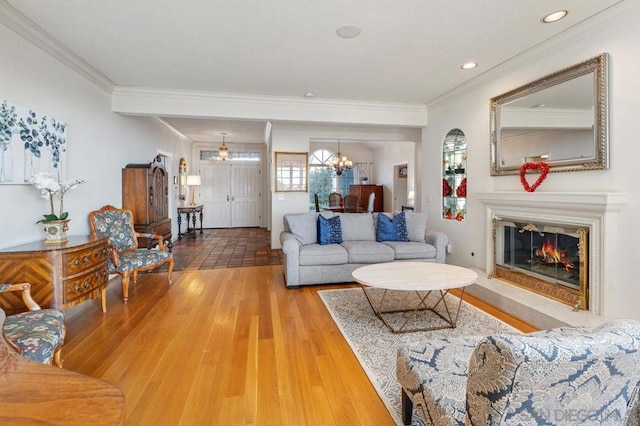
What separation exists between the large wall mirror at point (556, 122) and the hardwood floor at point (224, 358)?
1.67m

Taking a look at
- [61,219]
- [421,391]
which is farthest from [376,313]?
[61,219]

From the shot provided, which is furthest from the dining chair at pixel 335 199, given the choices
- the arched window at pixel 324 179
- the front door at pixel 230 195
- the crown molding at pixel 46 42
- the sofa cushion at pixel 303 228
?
the crown molding at pixel 46 42

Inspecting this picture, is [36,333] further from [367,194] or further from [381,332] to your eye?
[367,194]

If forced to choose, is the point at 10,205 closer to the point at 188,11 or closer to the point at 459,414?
the point at 188,11

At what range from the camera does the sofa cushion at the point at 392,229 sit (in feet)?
15.1

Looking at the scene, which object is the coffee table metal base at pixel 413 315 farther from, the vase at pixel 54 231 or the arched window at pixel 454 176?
the vase at pixel 54 231

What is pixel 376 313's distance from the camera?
3.09 meters

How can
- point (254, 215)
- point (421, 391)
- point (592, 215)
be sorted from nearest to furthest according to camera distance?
point (421, 391), point (592, 215), point (254, 215)

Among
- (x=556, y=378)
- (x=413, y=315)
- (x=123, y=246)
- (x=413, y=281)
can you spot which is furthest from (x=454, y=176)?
(x=123, y=246)

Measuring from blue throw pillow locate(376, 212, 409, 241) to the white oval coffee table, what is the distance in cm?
129

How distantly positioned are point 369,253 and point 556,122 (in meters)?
2.43

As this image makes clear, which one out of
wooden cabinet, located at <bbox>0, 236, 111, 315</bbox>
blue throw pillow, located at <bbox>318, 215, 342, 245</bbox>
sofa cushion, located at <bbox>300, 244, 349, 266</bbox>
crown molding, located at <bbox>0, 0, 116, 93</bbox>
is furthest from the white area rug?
crown molding, located at <bbox>0, 0, 116, 93</bbox>

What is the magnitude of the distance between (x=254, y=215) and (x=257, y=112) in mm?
5543

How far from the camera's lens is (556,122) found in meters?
3.17
